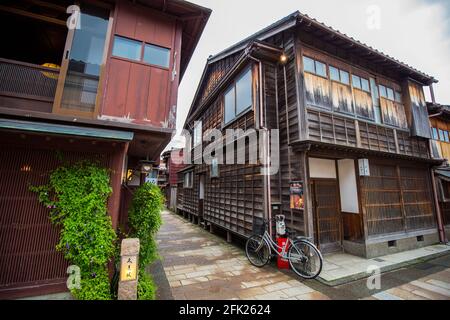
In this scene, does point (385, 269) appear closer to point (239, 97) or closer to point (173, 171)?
point (239, 97)

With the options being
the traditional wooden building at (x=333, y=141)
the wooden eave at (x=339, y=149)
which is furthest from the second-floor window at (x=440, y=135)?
the wooden eave at (x=339, y=149)

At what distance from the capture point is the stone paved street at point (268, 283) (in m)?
4.43

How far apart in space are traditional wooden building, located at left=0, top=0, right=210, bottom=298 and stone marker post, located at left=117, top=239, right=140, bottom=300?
3.02 ft

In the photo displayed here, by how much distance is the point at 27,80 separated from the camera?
14.4 feet

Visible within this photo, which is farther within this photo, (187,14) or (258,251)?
(258,251)

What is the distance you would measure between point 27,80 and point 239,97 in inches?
266

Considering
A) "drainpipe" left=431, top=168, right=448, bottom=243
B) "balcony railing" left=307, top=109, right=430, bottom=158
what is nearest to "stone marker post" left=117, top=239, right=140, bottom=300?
"balcony railing" left=307, top=109, right=430, bottom=158

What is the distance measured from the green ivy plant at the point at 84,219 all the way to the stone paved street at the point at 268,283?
175cm

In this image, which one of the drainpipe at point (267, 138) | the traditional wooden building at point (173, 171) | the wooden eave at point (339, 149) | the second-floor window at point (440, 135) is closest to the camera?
the wooden eave at point (339, 149)

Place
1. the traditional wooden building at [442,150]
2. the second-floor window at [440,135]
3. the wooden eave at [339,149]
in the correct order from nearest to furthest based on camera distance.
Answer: the wooden eave at [339,149] < the traditional wooden building at [442,150] < the second-floor window at [440,135]

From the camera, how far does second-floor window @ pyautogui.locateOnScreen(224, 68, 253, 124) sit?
799 cm

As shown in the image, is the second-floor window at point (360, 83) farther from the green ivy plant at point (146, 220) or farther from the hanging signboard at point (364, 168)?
the green ivy plant at point (146, 220)

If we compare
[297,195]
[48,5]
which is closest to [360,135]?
[297,195]
